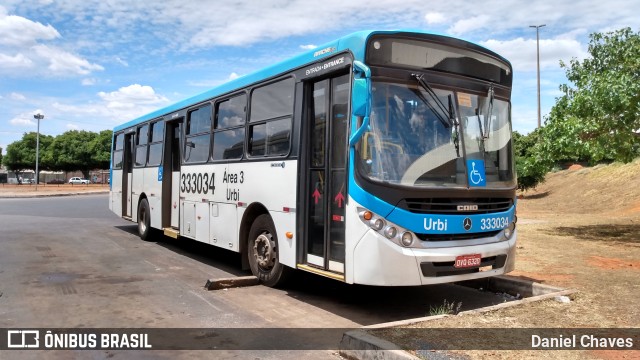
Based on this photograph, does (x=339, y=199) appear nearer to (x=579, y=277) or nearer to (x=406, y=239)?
(x=406, y=239)

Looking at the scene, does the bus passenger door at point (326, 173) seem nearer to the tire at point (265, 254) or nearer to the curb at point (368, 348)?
the tire at point (265, 254)

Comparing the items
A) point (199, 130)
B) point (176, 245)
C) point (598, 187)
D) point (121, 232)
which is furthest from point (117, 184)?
point (598, 187)

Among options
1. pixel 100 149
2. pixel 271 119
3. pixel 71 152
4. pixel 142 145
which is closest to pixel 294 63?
pixel 271 119

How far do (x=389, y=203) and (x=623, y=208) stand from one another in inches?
848

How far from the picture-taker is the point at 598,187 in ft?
95.9

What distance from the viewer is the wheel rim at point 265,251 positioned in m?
7.42

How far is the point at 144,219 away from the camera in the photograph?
43.4ft

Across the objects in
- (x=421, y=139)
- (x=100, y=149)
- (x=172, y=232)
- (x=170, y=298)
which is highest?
(x=100, y=149)

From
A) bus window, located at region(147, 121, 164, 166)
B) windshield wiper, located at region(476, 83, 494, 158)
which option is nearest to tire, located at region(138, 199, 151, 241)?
bus window, located at region(147, 121, 164, 166)

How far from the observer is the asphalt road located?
583cm

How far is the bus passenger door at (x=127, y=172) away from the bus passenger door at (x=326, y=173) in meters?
9.25

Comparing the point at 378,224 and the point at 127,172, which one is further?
the point at 127,172

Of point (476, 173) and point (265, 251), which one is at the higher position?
point (476, 173)

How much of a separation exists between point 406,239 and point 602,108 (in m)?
8.39
